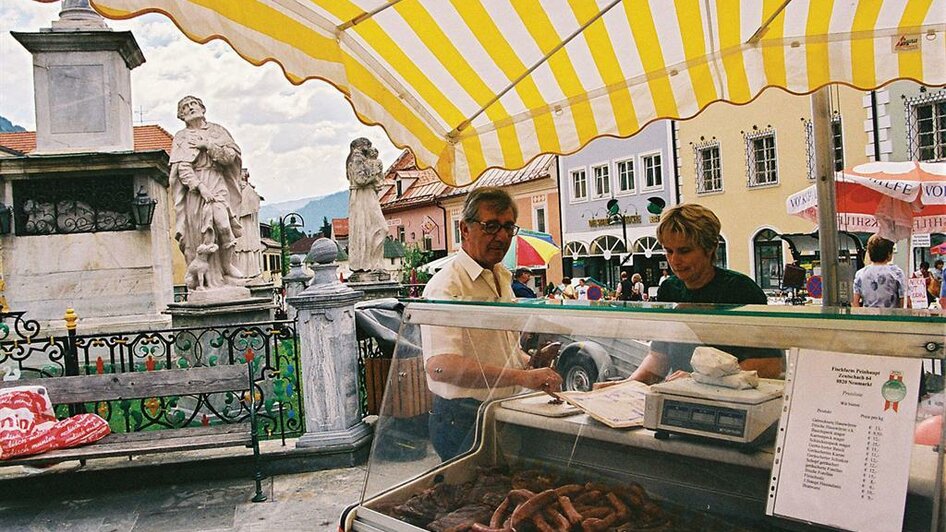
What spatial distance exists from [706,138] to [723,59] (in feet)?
92.2

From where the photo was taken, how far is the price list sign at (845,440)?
1.44m

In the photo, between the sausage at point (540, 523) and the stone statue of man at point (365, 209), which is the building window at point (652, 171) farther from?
the sausage at point (540, 523)

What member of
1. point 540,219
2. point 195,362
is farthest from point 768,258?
point 195,362

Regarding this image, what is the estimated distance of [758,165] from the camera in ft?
92.7

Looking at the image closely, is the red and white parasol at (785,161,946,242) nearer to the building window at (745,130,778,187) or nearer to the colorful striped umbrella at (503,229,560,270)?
the colorful striped umbrella at (503,229,560,270)

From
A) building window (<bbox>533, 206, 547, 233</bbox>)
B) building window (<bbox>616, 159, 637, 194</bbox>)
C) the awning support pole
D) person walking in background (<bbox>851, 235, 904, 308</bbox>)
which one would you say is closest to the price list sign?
the awning support pole

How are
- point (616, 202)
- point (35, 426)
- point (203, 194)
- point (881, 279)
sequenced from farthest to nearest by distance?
point (616, 202), point (881, 279), point (203, 194), point (35, 426)

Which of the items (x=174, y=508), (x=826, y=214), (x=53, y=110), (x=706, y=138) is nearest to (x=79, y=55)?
(x=53, y=110)

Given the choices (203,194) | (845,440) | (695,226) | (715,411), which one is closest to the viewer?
(845,440)

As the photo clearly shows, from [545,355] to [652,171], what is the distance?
104 ft

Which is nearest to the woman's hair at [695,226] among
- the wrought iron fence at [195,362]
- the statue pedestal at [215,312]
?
the wrought iron fence at [195,362]

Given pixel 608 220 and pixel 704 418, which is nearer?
pixel 704 418

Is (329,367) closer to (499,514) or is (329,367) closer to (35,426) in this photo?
(35,426)

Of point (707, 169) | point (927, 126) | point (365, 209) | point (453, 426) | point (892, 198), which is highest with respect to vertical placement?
point (927, 126)
